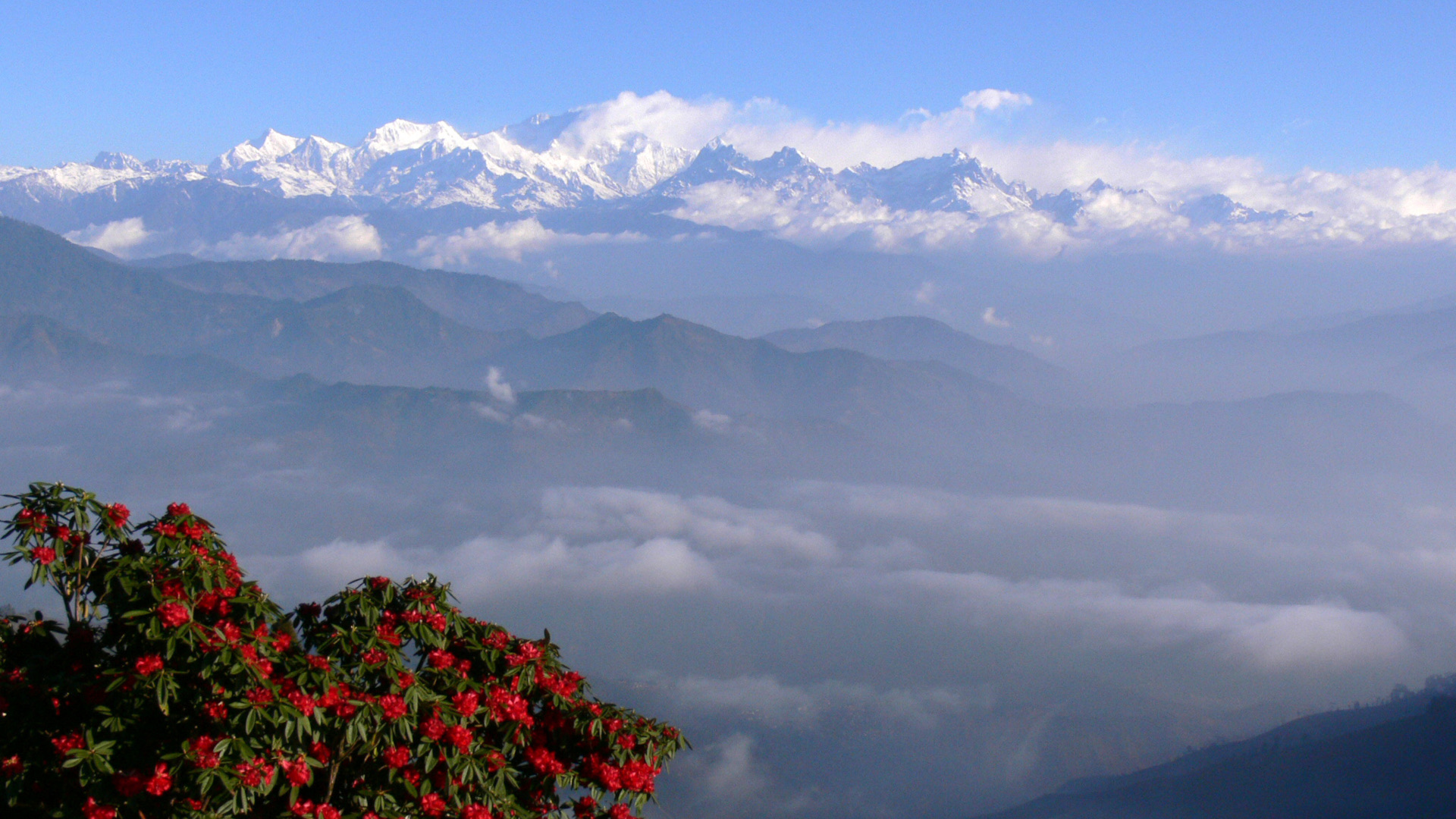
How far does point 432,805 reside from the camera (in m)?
11.5

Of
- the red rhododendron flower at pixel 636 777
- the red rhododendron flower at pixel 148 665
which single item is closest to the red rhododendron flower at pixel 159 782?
the red rhododendron flower at pixel 148 665

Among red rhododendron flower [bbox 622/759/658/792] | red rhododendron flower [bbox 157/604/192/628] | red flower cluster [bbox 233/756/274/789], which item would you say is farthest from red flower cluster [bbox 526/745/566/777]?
red rhododendron flower [bbox 157/604/192/628]

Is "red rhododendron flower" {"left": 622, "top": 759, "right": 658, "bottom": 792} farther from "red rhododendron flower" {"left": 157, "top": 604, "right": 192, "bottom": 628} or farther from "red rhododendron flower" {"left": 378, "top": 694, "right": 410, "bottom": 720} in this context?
"red rhododendron flower" {"left": 157, "top": 604, "right": 192, "bottom": 628}

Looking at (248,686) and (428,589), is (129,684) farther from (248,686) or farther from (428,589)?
(428,589)

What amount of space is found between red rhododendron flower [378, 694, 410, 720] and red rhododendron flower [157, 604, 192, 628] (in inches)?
92.8

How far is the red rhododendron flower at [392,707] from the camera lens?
440 inches

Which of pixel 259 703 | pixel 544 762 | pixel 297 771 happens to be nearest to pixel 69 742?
pixel 259 703

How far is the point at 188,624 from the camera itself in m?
10.9

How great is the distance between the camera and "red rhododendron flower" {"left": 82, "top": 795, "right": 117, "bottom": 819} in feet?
34.0

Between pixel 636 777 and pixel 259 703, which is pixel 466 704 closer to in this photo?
pixel 259 703

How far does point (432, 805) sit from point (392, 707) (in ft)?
4.44

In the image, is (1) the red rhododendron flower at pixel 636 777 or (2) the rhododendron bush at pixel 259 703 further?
(1) the red rhododendron flower at pixel 636 777

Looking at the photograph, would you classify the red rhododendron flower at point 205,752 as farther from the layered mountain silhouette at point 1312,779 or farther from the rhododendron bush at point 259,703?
the layered mountain silhouette at point 1312,779

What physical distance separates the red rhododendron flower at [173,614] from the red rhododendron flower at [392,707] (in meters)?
2.36
